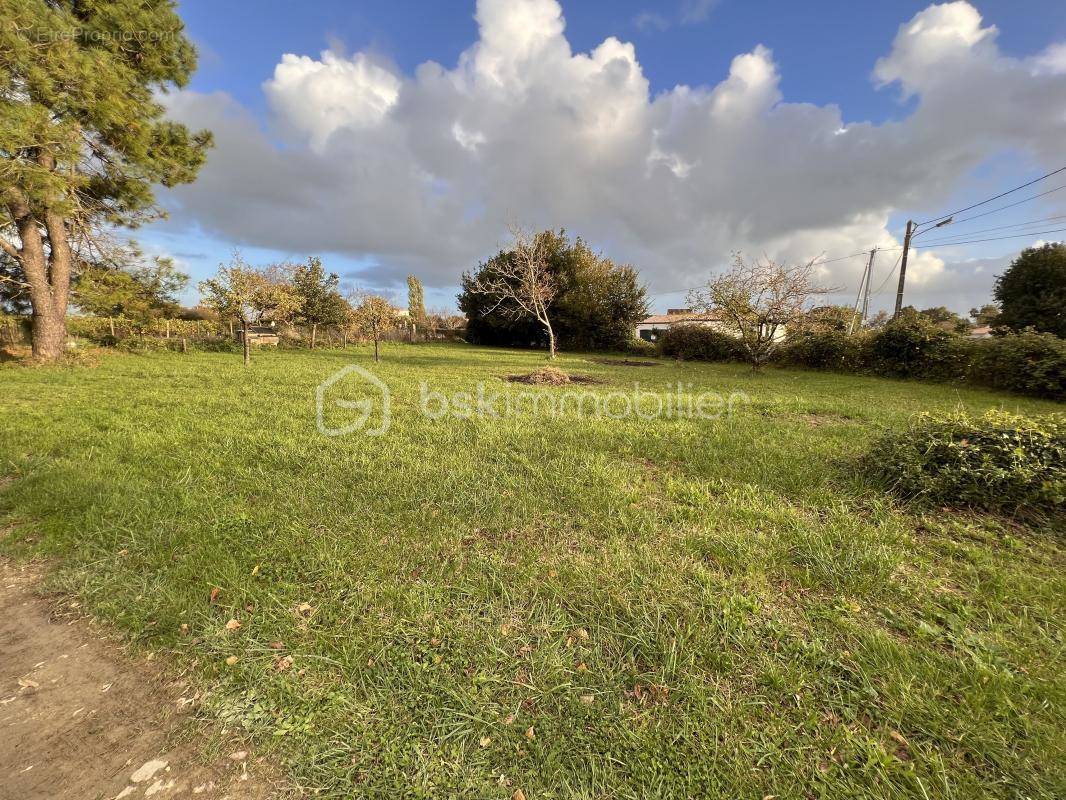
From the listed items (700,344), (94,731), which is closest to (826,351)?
(700,344)

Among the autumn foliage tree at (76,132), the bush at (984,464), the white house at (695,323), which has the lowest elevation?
the bush at (984,464)

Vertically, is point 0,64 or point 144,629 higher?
point 0,64

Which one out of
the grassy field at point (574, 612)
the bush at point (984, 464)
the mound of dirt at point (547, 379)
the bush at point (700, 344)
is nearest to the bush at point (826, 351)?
the bush at point (700, 344)

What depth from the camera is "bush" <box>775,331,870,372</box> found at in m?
13.6

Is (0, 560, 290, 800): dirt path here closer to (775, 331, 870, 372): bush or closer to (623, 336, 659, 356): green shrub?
(775, 331, 870, 372): bush

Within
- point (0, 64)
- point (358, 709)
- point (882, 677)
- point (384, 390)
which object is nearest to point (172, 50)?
point (0, 64)

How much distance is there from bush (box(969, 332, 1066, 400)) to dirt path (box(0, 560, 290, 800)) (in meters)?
14.7

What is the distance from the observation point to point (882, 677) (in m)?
1.64

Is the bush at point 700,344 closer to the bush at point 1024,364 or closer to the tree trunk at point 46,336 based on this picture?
the bush at point 1024,364

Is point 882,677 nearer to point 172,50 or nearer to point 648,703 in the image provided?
point 648,703

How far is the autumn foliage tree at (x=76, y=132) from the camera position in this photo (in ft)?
26.0

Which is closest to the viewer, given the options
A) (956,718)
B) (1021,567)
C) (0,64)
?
(956,718)

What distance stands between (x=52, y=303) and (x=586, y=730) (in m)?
17.2

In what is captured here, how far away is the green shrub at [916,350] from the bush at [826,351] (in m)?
0.38
